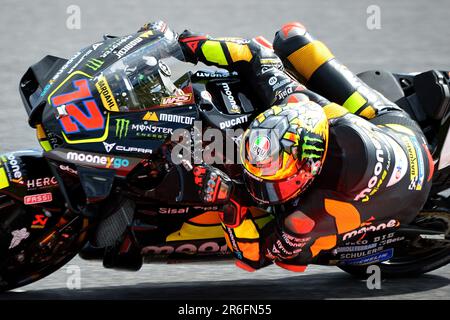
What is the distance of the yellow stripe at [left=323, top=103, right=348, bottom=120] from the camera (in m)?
5.59

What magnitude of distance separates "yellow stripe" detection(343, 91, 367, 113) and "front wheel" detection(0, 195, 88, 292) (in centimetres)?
161

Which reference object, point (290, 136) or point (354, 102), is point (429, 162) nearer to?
point (354, 102)

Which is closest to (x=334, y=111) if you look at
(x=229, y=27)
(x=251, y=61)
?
(x=251, y=61)

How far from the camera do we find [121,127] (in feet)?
17.7

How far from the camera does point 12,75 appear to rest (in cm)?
993

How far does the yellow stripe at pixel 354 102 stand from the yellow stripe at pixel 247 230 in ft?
3.17

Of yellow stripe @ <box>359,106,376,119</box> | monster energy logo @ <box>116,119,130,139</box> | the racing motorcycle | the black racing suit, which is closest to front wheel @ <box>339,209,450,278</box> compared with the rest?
the racing motorcycle

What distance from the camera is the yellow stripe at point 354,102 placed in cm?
606

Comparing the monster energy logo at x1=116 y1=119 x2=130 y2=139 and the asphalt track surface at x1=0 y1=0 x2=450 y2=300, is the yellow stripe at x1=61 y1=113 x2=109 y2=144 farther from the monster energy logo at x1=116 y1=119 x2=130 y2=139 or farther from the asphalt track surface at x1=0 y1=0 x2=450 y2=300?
the asphalt track surface at x1=0 y1=0 x2=450 y2=300

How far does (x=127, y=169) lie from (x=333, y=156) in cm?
105
